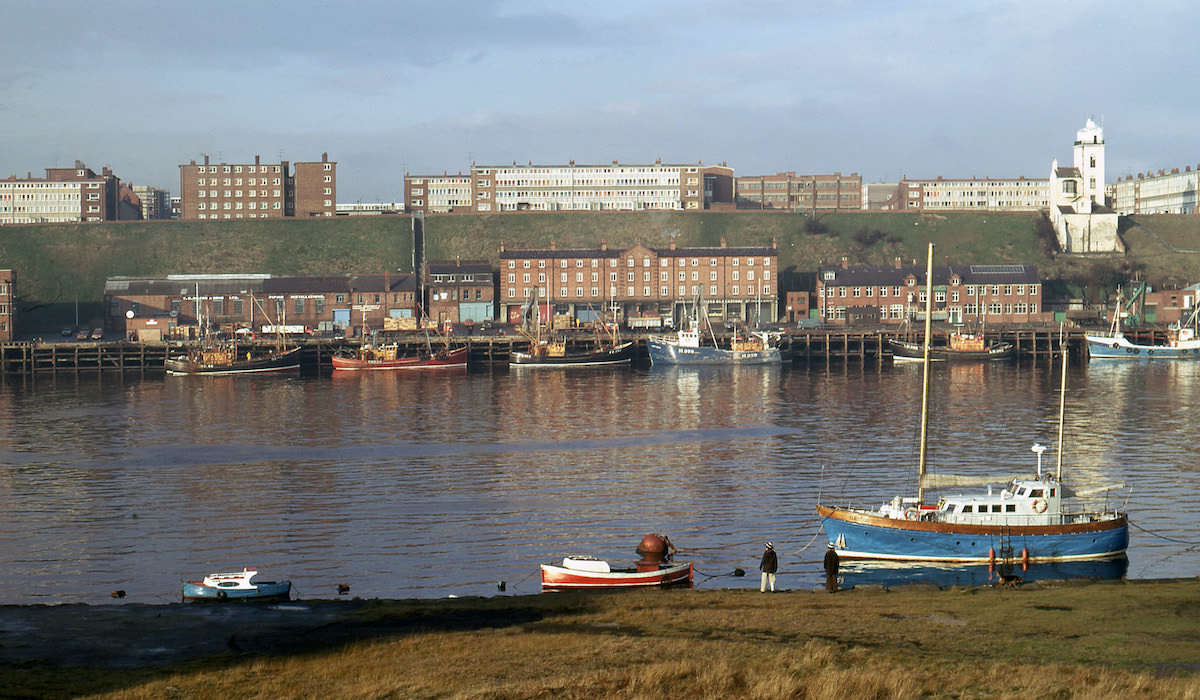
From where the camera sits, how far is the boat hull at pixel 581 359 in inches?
5349

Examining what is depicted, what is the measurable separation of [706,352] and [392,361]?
115 feet

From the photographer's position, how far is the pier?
139 metres

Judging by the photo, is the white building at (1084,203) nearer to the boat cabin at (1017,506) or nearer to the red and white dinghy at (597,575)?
the boat cabin at (1017,506)

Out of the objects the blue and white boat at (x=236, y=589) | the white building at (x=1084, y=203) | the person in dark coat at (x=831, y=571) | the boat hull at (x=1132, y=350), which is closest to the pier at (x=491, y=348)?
the boat hull at (x=1132, y=350)

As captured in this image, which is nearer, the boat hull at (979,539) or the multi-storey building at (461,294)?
the boat hull at (979,539)

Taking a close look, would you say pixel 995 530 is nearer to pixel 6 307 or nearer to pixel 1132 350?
pixel 1132 350

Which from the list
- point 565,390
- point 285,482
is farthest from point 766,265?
point 285,482

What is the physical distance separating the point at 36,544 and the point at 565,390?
65.6 metres

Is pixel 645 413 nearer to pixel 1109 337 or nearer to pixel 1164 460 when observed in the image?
pixel 1164 460

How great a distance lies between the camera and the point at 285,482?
63094mm

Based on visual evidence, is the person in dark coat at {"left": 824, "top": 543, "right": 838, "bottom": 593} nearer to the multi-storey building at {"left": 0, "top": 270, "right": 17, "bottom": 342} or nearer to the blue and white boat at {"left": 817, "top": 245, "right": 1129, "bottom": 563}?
the blue and white boat at {"left": 817, "top": 245, "right": 1129, "bottom": 563}

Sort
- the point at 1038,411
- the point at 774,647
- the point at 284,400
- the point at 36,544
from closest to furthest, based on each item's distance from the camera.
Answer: the point at 774,647 → the point at 36,544 → the point at 1038,411 → the point at 284,400

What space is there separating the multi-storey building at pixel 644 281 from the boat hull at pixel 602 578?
126560 mm

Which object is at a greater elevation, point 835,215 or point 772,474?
point 835,215
